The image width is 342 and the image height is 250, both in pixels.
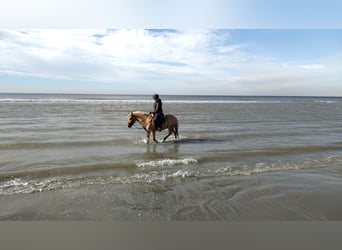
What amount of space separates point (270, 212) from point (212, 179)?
6.47ft

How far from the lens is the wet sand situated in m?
3.97

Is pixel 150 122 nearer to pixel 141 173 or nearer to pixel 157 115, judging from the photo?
pixel 157 115

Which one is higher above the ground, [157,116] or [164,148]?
[157,116]

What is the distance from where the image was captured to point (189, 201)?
455 centimetres

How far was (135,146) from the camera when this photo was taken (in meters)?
9.78

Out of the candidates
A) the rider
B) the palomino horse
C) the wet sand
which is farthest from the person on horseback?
the wet sand

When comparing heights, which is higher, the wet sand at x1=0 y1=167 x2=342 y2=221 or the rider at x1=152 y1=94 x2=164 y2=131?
the rider at x1=152 y1=94 x2=164 y2=131

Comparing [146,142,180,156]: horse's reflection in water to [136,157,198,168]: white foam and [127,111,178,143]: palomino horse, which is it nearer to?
[127,111,178,143]: palomino horse

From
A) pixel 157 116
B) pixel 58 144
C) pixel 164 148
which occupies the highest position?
pixel 157 116

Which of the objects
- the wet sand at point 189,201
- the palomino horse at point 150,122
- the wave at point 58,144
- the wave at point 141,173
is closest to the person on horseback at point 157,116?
the palomino horse at point 150,122

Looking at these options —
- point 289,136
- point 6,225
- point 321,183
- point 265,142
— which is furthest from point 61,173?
point 289,136

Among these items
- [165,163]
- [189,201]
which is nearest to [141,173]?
[165,163]

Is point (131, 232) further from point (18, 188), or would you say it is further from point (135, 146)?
point (135, 146)

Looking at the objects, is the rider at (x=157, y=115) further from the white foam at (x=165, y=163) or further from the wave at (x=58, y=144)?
the white foam at (x=165, y=163)
